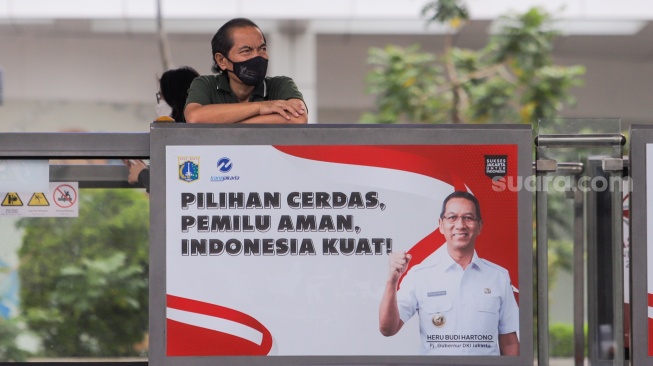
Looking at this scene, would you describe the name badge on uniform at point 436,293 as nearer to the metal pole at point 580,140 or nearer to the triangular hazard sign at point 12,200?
the metal pole at point 580,140

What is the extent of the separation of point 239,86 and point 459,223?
1199 mm

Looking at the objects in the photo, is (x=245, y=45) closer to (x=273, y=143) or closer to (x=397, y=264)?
(x=273, y=143)

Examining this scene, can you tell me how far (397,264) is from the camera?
404cm

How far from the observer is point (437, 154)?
4.04 m

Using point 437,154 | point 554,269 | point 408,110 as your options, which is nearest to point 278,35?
point 408,110

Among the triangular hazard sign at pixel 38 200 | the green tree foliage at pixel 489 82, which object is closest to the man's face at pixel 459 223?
the triangular hazard sign at pixel 38 200

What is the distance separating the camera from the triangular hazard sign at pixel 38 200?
169 inches

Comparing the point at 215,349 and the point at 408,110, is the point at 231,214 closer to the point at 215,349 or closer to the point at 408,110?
the point at 215,349

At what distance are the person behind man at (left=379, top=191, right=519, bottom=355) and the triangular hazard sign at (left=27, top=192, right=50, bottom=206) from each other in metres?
1.45

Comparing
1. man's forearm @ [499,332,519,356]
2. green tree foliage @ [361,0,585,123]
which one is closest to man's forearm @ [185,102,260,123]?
man's forearm @ [499,332,519,356]

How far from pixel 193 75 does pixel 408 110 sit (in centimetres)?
876

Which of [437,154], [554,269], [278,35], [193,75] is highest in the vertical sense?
[278,35]
